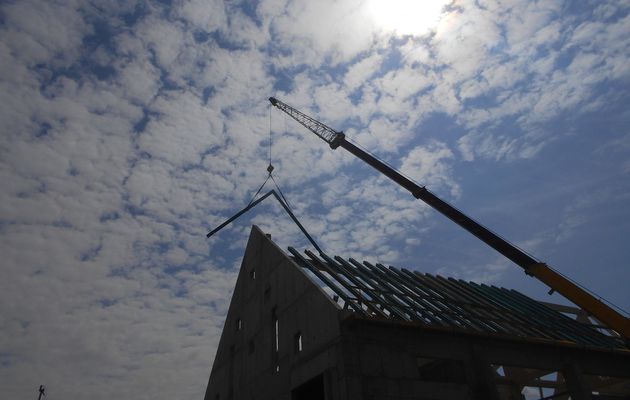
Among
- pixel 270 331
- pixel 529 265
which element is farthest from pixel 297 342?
pixel 529 265

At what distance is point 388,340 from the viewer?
15664 millimetres

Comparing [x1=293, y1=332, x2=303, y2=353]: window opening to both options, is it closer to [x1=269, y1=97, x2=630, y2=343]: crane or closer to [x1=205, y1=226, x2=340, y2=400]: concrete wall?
[x1=205, y1=226, x2=340, y2=400]: concrete wall

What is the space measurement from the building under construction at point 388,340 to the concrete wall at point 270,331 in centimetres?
5

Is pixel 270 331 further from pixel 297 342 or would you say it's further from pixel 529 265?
pixel 529 265

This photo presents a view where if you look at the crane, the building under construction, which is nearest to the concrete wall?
the building under construction

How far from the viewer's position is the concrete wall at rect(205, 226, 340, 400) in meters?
16.2

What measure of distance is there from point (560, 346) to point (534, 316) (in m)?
3.78

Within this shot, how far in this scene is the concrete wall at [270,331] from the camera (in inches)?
637

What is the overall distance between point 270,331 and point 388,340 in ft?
21.0

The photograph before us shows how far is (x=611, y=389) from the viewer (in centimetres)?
2431

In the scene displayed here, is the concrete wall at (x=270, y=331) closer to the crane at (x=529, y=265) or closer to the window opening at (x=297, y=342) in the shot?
the window opening at (x=297, y=342)

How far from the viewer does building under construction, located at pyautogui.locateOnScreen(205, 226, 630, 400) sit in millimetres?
15094

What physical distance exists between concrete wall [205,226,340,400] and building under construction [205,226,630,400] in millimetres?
51

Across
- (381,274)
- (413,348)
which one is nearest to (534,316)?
(381,274)
